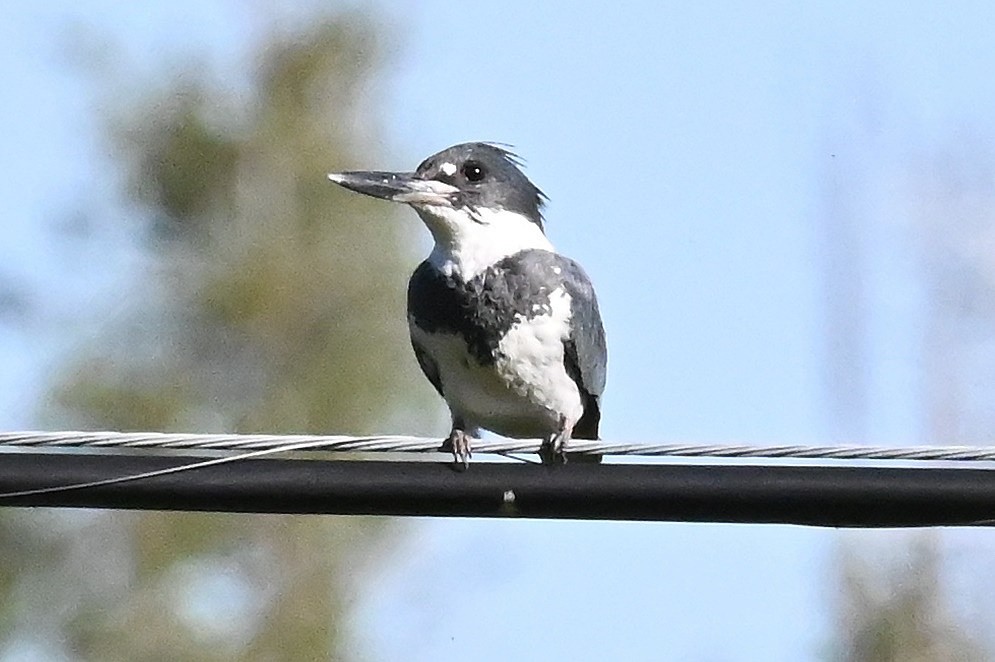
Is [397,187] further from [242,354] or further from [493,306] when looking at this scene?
[242,354]

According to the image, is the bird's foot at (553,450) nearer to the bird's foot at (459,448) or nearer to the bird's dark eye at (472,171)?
the bird's foot at (459,448)

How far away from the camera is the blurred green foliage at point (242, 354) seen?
11.9 metres

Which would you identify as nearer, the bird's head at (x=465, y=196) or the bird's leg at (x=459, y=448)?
the bird's leg at (x=459, y=448)

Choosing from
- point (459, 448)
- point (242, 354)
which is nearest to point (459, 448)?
point (459, 448)

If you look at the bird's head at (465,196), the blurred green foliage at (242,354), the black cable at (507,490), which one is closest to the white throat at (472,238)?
the bird's head at (465,196)

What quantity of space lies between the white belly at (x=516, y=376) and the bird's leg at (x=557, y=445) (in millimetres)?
14

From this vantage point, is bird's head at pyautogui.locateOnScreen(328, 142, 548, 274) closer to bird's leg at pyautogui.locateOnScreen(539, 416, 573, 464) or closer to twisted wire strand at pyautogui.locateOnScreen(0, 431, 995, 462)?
bird's leg at pyautogui.locateOnScreen(539, 416, 573, 464)

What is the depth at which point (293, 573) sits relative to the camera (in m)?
12.0

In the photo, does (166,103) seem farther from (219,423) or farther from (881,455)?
(881,455)

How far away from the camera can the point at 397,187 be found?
4641 mm

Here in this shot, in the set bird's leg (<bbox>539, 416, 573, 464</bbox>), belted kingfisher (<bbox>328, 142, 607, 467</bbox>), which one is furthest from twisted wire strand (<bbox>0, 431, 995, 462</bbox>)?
belted kingfisher (<bbox>328, 142, 607, 467</bbox>)

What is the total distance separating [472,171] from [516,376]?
0.53 meters

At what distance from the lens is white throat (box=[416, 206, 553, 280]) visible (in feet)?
15.1

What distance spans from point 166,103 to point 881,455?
10340 millimetres
